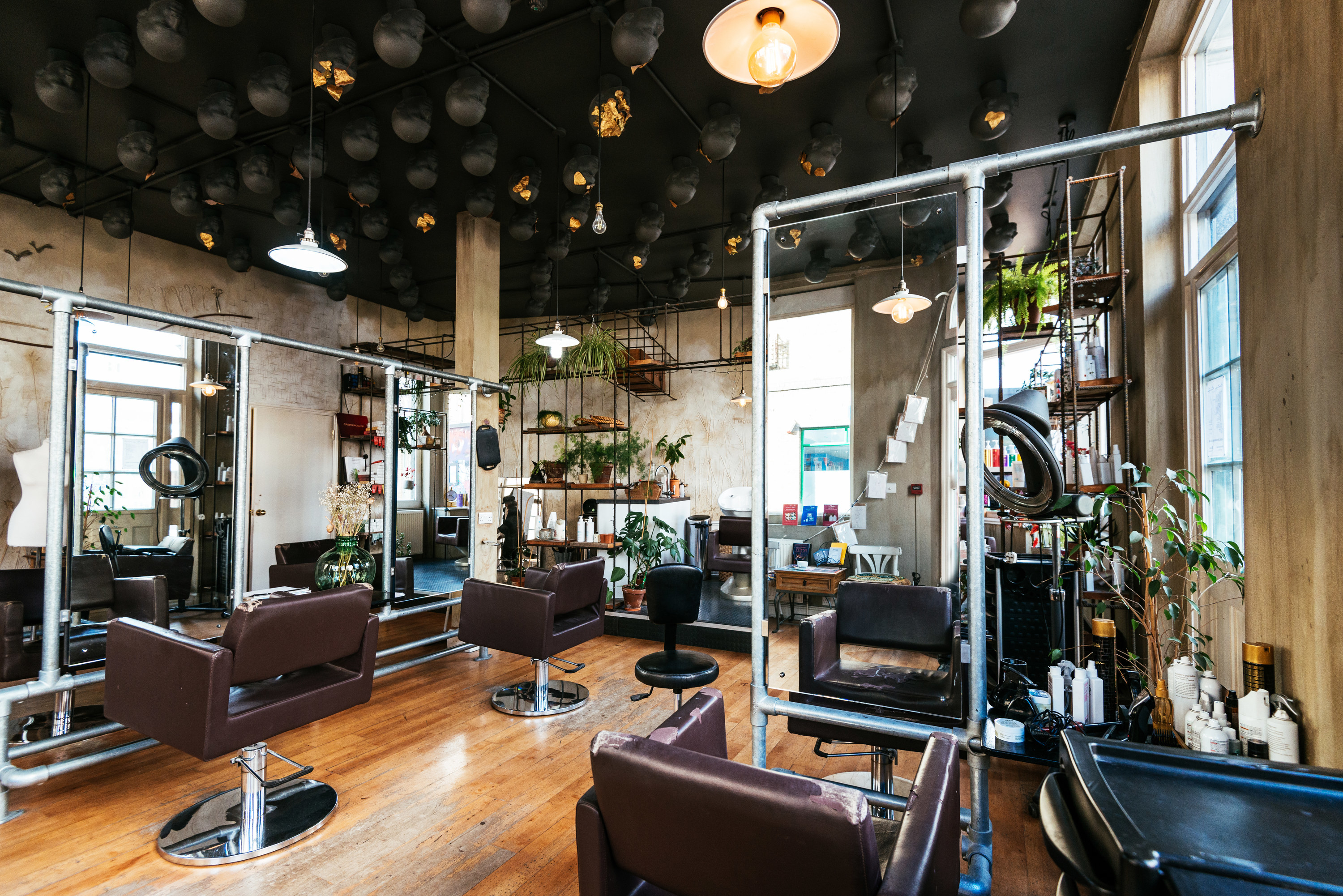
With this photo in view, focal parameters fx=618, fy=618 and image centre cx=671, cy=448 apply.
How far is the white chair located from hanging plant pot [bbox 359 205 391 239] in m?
4.69

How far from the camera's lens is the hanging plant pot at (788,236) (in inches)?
89.7

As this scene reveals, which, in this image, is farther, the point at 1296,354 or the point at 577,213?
the point at 577,213

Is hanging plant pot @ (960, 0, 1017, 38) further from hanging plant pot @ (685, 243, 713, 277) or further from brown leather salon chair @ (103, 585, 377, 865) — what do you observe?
brown leather salon chair @ (103, 585, 377, 865)

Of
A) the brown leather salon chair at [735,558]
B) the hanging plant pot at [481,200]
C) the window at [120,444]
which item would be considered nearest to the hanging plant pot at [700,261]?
the hanging plant pot at [481,200]

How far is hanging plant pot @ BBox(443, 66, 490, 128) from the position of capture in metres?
3.49

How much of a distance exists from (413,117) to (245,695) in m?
3.22

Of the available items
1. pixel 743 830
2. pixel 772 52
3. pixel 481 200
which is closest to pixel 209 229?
pixel 481 200

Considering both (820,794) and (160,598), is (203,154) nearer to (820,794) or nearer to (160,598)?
(160,598)

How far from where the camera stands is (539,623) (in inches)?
146

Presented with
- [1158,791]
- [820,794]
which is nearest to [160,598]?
[820,794]

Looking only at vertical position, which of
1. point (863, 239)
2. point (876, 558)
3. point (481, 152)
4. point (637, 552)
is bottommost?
point (637, 552)

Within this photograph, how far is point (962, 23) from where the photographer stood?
288cm

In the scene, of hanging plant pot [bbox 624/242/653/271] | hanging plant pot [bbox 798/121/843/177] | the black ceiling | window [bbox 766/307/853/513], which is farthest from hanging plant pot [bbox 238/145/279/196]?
window [bbox 766/307/853/513]

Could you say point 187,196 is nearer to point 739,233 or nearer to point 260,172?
point 260,172
